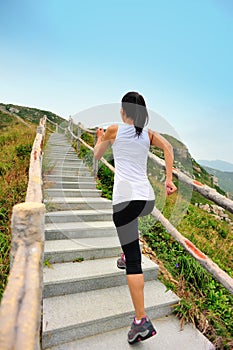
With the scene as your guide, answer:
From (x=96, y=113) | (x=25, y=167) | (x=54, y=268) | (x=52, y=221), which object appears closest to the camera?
(x=54, y=268)

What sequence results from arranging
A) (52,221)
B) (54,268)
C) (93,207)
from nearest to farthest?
(54,268)
(52,221)
(93,207)

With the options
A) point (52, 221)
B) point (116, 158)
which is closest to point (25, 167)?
point (52, 221)

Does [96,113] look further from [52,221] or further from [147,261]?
[147,261]

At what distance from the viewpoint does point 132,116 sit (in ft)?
6.80

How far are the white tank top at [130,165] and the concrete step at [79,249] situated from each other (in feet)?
4.47

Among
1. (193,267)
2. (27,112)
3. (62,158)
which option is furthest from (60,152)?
(27,112)

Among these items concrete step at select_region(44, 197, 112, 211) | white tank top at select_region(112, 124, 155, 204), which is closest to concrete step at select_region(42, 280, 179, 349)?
white tank top at select_region(112, 124, 155, 204)

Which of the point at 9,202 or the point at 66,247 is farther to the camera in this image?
Answer: the point at 9,202

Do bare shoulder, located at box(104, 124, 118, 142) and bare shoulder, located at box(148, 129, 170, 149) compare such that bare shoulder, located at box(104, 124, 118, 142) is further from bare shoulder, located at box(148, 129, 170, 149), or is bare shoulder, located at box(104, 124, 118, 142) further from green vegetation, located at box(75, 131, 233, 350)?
green vegetation, located at box(75, 131, 233, 350)

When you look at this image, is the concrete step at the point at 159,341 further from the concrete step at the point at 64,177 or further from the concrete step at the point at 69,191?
the concrete step at the point at 64,177

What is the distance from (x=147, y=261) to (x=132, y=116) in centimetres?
200

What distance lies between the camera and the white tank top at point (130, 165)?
6.65 ft

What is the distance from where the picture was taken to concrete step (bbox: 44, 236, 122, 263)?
119 inches

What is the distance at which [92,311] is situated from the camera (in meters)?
2.40
